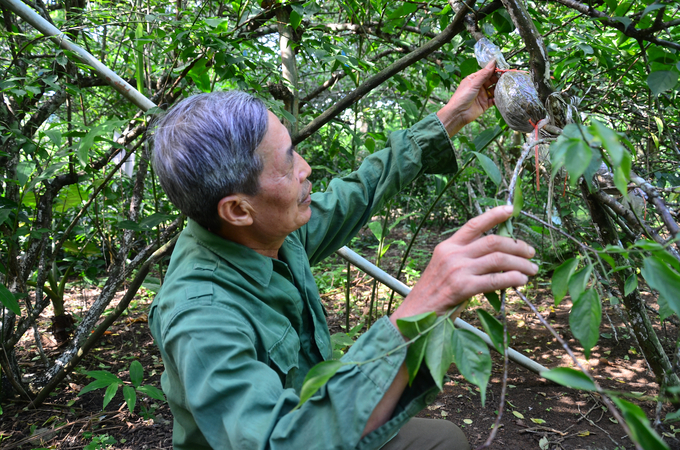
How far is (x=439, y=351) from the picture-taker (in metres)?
0.70

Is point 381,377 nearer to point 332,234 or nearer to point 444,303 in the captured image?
point 444,303

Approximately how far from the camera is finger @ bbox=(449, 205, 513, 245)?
2.65ft

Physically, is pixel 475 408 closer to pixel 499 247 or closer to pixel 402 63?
pixel 402 63

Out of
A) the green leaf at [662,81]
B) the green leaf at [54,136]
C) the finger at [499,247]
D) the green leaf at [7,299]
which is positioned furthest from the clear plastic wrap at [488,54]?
the green leaf at [7,299]

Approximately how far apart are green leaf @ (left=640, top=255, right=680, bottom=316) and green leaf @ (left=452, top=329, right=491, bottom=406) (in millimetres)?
255

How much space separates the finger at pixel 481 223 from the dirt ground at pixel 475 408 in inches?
58.0

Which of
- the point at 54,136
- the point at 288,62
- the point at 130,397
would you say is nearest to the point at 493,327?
the point at 130,397

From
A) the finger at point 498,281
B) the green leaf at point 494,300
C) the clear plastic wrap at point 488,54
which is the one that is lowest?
the green leaf at point 494,300

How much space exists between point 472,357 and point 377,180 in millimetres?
1188

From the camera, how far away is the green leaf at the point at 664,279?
647mm

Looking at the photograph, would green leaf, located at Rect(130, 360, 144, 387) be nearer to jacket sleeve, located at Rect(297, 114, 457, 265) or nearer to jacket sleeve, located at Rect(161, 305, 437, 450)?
jacket sleeve, located at Rect(297, 114, 457, 265)

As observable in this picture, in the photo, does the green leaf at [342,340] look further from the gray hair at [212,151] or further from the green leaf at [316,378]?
the green leaf at [316,378]

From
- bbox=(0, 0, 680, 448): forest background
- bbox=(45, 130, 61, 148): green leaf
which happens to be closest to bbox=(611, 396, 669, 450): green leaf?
bbox=(0, 0, 680, 448): forest background

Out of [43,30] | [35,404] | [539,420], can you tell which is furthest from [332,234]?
[35,404]
